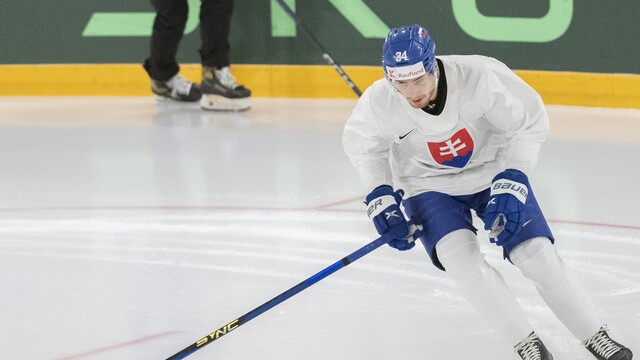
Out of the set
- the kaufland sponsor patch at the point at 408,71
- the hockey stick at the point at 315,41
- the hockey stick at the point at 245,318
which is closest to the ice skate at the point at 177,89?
the hockey stick at the point at 315,41

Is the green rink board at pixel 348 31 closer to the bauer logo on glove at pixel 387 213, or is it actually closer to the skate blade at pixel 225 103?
the skate blade at pixel 225 103

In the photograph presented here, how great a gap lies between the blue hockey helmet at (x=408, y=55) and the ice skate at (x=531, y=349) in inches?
25.4

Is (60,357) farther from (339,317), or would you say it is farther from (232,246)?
(232,246)

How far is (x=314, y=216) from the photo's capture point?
13.1ft

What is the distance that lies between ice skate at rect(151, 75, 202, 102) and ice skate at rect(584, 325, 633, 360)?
4.24 meters

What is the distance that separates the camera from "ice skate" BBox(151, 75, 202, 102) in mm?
6414

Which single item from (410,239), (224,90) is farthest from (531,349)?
(224,90)

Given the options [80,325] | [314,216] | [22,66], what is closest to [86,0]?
[22,66]

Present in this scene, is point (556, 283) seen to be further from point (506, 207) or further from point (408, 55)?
point (408, 55)

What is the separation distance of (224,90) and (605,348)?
12.8 ft

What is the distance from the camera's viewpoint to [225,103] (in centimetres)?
618

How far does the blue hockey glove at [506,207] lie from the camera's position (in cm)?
239

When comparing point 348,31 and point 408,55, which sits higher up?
point 408,55

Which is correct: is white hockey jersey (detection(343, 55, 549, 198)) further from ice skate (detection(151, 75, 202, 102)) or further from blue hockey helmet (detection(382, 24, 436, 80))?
ice skate (detection(151, 75, 202, 102))
